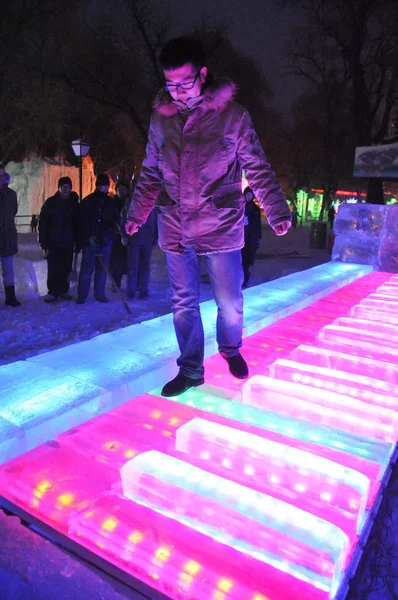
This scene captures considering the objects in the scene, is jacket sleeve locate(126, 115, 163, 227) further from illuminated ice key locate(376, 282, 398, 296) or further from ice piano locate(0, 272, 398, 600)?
illuminated ice key locate(376, 282, 398, 296)

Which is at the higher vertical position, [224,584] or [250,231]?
[250,231]

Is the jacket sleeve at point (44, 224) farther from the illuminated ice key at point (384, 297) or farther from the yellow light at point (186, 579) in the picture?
the yellow light at point (186, 579)

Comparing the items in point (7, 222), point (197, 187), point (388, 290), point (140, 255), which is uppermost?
point (197, 187)

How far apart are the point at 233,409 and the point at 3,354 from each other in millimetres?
3111

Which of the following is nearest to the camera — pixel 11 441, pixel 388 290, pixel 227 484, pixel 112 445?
pixel 227 484

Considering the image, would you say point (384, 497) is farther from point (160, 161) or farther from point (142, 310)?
point (142, 310)

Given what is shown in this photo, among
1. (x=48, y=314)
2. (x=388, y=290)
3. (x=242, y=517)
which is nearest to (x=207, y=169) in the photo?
(x=242, y=517)

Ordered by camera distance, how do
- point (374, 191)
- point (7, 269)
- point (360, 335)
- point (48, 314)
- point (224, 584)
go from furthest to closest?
point (374, 191), point (7, 269), point (48, 314), point (360, 335), point (224, 584)

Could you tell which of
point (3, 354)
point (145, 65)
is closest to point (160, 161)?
point (3, 354)

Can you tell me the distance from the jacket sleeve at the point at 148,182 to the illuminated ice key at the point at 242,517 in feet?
4.86

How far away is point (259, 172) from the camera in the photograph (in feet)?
8.45

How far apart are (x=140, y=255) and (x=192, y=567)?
609 centimetres

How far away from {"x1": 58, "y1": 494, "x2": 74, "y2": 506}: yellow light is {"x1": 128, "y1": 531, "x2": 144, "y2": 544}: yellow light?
0.30 m

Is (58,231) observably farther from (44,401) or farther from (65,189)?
(44,401)
